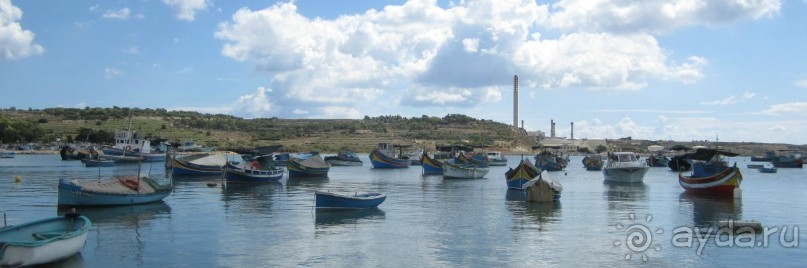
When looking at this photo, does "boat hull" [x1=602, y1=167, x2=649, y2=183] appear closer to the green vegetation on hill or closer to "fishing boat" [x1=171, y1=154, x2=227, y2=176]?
"fishing boat" [x1=171, y1=154, x2=227, y2=176]

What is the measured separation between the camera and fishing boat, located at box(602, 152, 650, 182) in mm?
58650

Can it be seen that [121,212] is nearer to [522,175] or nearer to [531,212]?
[531,212]

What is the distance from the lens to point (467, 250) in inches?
883

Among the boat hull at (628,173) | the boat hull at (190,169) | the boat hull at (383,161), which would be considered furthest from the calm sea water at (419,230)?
the boat hull at (383,161)

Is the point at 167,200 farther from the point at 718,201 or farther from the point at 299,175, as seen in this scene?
the point at 718,201

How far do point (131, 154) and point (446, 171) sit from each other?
151 feet

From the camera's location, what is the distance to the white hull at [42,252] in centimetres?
1762

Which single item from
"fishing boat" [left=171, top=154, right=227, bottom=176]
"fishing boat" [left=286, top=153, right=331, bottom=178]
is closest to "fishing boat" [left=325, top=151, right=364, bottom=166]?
"fishing boat" [left=286, top=153, right=331, bottom=178]

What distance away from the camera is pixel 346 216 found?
102ft

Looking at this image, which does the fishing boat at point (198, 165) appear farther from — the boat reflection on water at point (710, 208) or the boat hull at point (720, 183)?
the boat hull at point (720, 183)

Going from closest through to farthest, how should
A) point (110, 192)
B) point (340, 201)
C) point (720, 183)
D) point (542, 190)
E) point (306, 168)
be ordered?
point (340, 201) → point (110, 192) → point (542, 190) → point (720, 183) → point (306, 168)

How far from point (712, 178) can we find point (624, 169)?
48.1ft

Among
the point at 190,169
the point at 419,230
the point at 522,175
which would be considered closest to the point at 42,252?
the point at 419,230

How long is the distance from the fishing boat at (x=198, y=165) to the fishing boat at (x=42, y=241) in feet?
130
